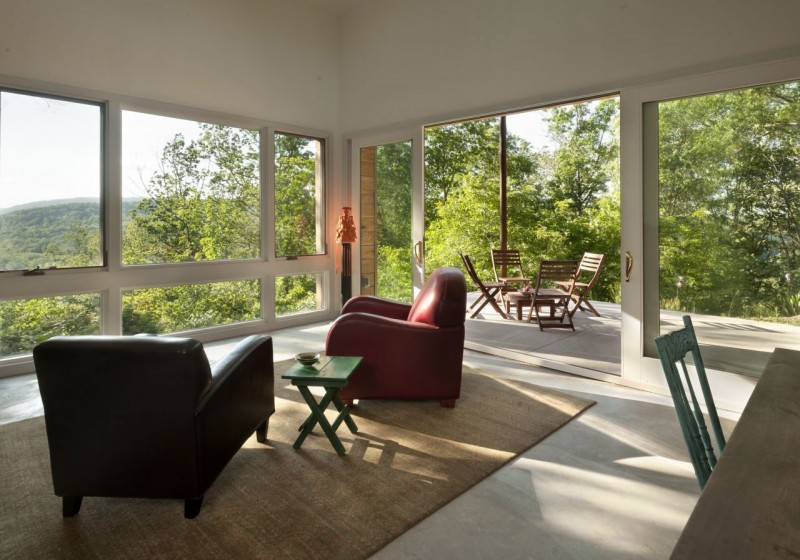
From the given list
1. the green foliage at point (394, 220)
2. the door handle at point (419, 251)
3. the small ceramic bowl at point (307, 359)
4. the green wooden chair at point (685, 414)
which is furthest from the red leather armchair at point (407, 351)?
the green foliage at point (394, 220)

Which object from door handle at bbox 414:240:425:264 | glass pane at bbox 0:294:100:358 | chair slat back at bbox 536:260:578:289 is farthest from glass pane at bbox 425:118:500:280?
glass pane at bbox 0:294:100:358

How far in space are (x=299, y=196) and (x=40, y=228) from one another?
2.74m

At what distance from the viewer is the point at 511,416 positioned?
11.2 ft

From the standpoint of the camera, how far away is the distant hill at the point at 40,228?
4.29 meters

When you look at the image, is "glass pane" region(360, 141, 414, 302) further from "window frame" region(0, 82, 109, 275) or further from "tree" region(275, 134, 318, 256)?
"window frame" region(0, 82, 109, 275)

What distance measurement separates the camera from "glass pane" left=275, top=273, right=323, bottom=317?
20.8 feet

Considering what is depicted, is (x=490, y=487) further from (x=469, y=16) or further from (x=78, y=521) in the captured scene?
(x=469, y=16)

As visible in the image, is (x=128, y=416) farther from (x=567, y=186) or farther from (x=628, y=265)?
(x=567, y=186)

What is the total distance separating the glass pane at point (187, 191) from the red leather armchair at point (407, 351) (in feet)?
8.60

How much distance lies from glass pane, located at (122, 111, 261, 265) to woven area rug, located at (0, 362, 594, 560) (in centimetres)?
229

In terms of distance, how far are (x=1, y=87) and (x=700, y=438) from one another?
5.10m

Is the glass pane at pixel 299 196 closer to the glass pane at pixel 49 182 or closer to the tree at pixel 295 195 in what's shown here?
the tree at pixel 295 195

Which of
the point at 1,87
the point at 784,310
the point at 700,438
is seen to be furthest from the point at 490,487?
the point at 1,87

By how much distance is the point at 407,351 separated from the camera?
3.49 m
